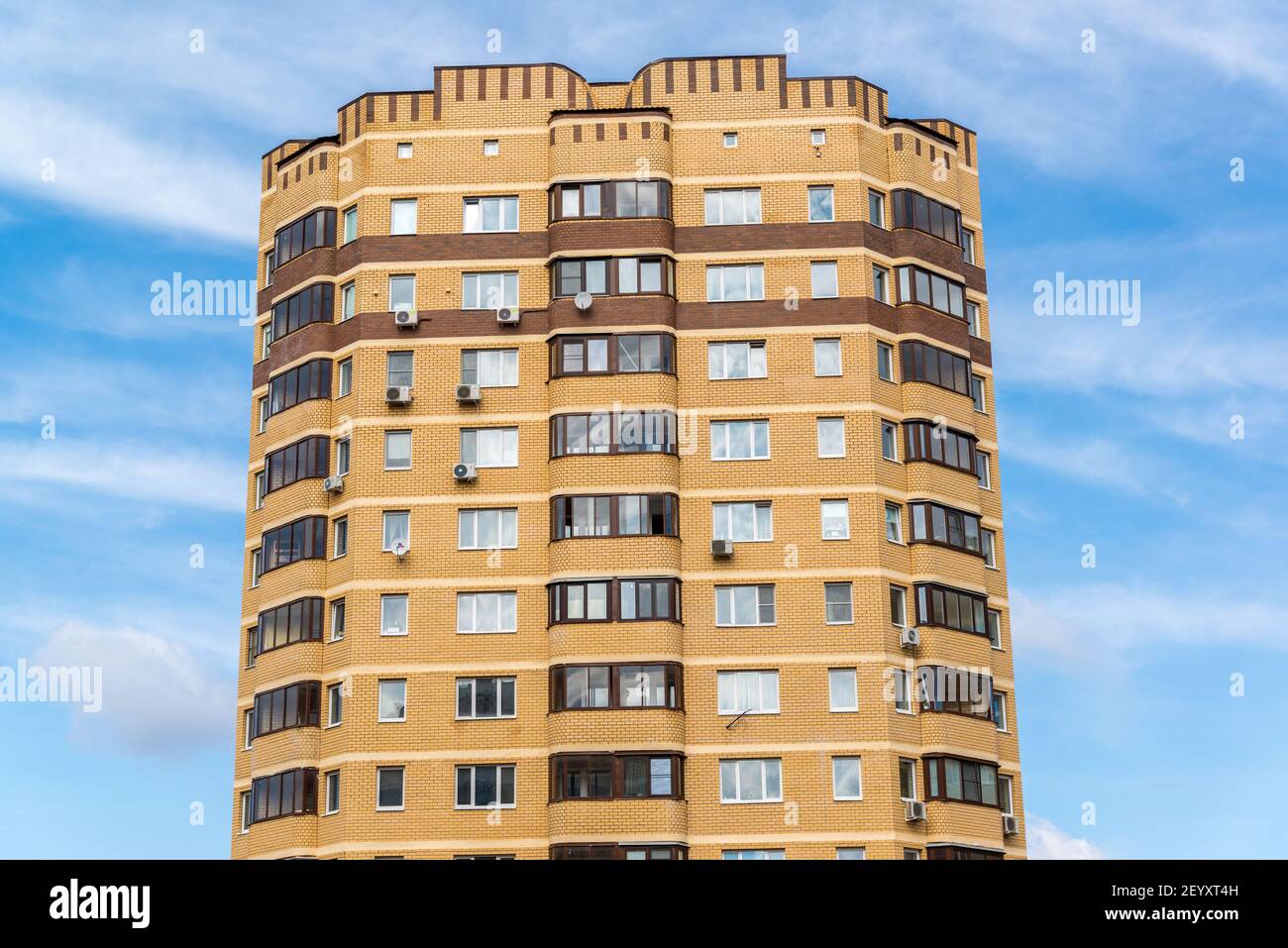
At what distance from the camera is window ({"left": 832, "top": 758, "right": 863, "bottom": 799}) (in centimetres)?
5469

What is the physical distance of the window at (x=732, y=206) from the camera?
6084 centimetres

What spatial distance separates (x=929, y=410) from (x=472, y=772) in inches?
816

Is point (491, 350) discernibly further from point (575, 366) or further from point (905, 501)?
point (905, 501)

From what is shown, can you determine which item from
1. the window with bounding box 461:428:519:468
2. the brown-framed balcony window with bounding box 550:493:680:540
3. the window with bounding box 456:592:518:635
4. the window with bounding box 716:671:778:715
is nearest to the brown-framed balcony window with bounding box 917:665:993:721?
the window with bounding box 716:671:778:715

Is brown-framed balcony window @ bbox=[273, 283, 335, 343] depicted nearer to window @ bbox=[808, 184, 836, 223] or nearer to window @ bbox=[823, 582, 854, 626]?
window @ bbox=[808, 184, 836, 223]

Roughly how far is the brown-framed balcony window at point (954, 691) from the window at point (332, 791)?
20.1 meters

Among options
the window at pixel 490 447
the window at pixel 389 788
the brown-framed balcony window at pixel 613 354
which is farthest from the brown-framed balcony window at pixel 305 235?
the window at pixel 389 788

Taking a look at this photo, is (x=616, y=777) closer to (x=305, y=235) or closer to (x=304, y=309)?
(x=304, y=309)

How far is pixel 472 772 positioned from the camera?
183ft

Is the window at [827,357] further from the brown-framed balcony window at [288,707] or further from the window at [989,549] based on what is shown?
the brown-framed balcony window at [288,707]

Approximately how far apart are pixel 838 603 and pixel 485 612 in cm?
1223
